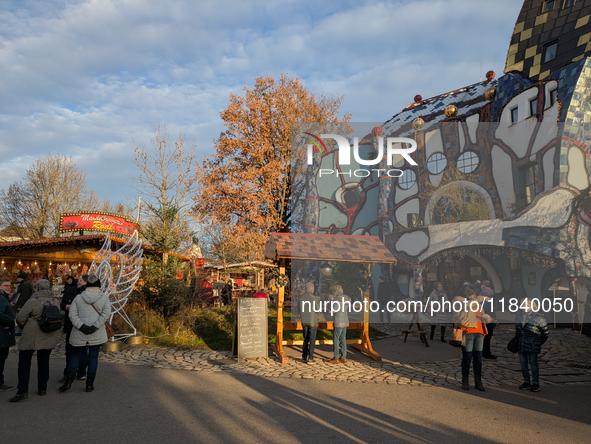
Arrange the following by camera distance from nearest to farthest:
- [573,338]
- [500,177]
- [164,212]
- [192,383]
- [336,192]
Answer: [192,383] < [573,338] < [164,212] < [500,177] < [336,192]

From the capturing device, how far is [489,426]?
5.05 metres

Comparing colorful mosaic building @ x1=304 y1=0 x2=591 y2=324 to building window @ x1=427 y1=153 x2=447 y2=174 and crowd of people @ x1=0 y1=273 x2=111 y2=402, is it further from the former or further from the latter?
crowd of people @ x1=0 y1=273 x2=111 y2=402

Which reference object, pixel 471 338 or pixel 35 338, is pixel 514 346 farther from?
pixel 35 338

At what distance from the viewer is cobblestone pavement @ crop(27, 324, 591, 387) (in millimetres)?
7523

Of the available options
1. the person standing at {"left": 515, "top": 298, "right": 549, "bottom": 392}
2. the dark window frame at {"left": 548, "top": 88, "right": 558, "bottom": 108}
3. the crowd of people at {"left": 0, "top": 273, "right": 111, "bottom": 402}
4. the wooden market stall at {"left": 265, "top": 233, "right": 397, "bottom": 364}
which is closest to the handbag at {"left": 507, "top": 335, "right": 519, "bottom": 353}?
the person standing at {"left": 515, "top": 298, "right": 549, "bottom": 392}

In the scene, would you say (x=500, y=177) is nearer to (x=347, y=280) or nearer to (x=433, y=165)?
(x=433, y=165)

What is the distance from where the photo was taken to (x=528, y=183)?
17.3 meters

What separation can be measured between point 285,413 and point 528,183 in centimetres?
1613

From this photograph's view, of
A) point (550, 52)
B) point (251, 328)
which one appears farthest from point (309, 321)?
point (550, 52)

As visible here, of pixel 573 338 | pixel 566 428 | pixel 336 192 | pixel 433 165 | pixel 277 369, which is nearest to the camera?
pixel 566 428

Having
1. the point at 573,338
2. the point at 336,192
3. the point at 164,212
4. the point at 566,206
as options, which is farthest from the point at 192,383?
the point at 336,192

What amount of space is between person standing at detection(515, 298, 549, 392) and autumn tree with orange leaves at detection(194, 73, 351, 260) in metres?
14.7

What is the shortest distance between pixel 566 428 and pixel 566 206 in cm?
1254

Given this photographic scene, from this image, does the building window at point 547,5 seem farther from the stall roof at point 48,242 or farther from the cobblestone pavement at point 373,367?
the stall roof at point 48,242
